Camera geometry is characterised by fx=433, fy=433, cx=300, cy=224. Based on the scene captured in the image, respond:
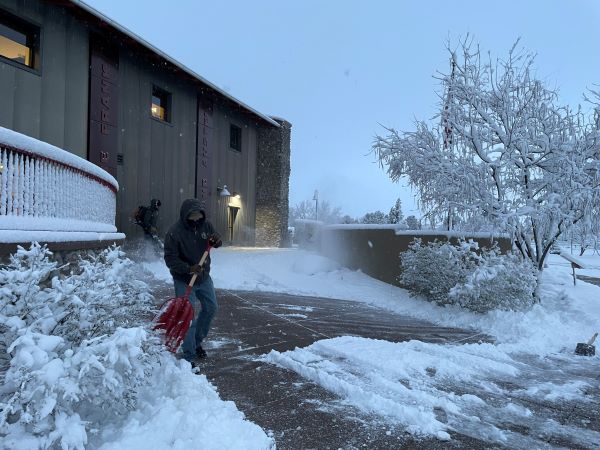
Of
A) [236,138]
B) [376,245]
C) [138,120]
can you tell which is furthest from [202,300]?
[236,138]

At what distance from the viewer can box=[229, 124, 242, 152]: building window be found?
1984cm

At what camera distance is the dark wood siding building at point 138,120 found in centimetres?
1055

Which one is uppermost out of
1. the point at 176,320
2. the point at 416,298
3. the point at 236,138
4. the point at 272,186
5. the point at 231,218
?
the point at 236,138

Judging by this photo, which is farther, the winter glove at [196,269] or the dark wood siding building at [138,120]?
the dark wood siding building at [138,120]

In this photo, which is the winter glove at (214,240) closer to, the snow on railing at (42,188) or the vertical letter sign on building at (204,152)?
the snow on railing at (42,188)

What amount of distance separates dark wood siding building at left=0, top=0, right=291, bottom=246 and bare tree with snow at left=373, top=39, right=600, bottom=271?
8687mm

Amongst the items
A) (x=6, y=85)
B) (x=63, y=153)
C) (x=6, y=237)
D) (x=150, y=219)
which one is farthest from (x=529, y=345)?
(x=6, y=85)

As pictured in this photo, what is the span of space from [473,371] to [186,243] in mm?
3418

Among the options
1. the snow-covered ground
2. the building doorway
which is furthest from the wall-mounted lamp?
the snow-covered ground

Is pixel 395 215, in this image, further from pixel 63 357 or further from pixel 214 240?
pixel 63 357

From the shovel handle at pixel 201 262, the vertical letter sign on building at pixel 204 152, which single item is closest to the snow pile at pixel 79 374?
the shovel handle at pixel 201 262

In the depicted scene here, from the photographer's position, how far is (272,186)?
2125 cm

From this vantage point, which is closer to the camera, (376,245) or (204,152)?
(376,245)

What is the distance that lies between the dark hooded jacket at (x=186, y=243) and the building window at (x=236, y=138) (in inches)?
613
